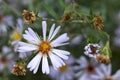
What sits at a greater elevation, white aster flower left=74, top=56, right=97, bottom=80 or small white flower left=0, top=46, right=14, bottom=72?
small white flower left=0, top=46, right=14, bottom=72

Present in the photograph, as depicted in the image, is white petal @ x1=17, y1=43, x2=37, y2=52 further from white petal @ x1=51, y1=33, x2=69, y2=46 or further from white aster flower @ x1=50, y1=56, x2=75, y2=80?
white aster flower @ x1=50, y1=56, x2=75, y2=80

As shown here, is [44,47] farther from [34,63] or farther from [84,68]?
[84,68]

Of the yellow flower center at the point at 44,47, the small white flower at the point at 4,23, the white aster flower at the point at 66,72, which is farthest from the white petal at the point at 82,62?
the yellow flower center at the point at 44,47

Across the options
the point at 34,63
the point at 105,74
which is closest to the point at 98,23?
the point at 34,63

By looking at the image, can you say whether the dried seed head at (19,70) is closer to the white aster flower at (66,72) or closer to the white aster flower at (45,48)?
the white aster flower at (45,48)

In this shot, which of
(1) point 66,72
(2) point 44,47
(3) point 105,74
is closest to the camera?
(2) point 44,47

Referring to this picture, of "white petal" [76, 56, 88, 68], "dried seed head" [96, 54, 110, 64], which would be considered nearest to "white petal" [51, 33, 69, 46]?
"dried seed head" [96, 54, 110, 64]

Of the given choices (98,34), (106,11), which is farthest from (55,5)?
(98,34)
